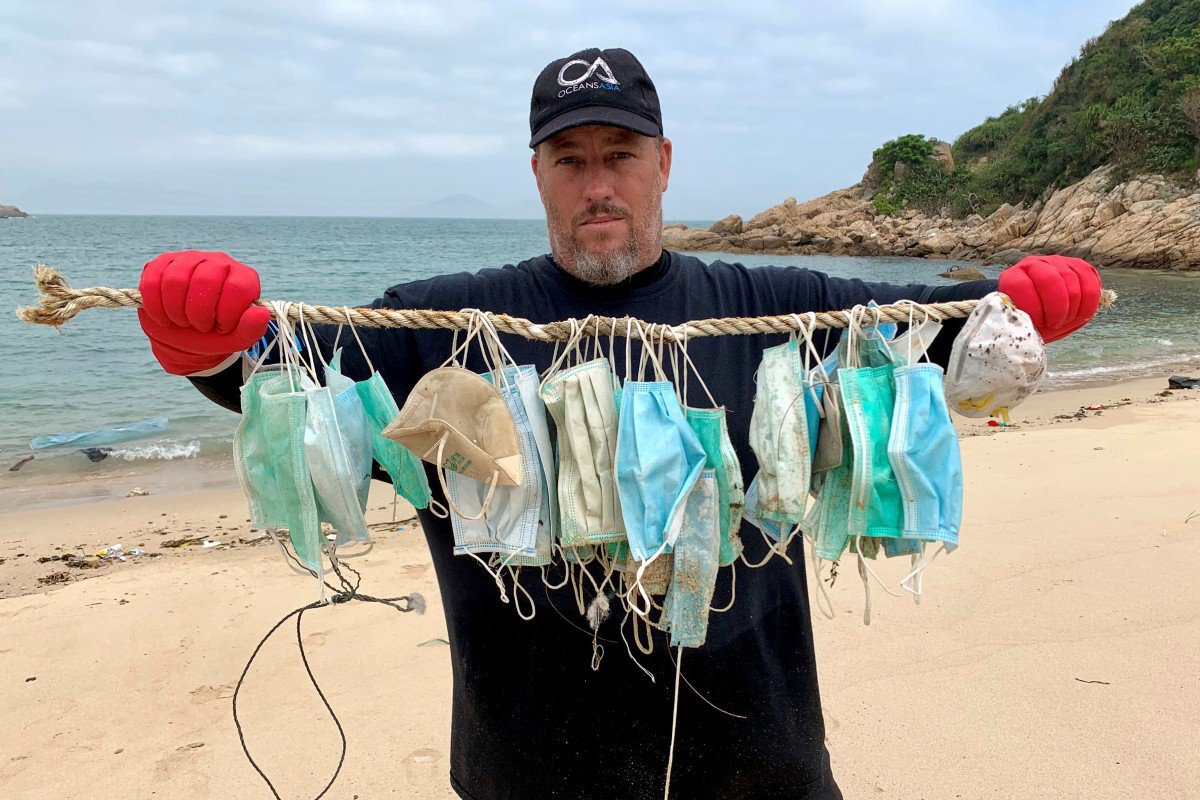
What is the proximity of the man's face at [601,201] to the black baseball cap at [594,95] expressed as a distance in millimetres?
57

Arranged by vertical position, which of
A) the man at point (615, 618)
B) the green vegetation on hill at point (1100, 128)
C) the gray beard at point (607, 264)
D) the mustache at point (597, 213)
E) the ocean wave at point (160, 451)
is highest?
the green vegetation on hill at point (1100, 128)

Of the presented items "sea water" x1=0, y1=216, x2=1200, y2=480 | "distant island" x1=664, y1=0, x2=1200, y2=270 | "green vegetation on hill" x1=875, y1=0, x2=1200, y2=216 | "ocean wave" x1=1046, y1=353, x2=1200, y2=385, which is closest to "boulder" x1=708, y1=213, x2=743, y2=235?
"distant island" x1=664, y1=0, x2=1200, y2=270

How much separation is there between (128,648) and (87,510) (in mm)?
3705

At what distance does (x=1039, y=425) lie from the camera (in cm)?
920

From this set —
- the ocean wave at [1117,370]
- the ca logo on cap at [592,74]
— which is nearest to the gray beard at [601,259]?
the ca logo on cap at [592,74]

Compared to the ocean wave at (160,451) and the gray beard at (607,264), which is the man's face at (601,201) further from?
the ocean wave at (160,451)

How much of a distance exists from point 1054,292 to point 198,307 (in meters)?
1.82

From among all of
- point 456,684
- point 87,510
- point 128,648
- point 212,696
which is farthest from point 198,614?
point 87,510

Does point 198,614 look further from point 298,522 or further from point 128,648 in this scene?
point 298,522

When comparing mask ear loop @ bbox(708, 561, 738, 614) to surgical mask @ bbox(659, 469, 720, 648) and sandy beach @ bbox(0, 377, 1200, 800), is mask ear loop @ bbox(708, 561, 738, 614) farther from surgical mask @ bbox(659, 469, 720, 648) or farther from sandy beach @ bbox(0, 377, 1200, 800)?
sandy beach @ bbox(0, 377, 1200, 800)

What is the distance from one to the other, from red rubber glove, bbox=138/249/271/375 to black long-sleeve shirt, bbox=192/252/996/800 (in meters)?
0.23

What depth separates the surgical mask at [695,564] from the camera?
5.86 feet

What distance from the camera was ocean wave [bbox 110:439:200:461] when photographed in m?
8.93

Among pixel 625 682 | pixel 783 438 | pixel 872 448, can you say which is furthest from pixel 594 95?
pixel 625 682
